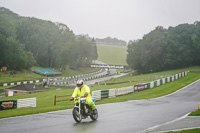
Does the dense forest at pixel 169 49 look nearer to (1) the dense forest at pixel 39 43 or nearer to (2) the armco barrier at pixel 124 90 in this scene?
(1) the dense forest at pixel 39 43

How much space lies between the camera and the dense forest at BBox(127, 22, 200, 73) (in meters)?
86.8

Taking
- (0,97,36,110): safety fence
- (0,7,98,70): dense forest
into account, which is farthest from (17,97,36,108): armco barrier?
(0,7,98,70): dense forest

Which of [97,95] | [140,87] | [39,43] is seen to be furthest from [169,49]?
[97,95]

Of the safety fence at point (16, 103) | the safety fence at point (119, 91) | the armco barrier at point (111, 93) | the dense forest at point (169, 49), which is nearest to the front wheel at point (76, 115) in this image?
the safety fence at point (16, 103)

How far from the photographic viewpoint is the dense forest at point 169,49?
285 feet

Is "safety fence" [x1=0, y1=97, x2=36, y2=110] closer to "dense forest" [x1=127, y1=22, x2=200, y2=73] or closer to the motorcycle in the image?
the motorcycle

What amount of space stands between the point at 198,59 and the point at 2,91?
206 feet

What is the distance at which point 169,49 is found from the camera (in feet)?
288

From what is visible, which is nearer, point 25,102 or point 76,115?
point 76,115

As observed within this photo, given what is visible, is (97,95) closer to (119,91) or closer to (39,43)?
(119,91)

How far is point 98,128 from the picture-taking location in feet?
39.6

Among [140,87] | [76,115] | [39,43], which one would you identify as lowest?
[140,87]

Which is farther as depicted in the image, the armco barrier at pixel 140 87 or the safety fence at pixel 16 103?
the armco barrier at pixel 140 87

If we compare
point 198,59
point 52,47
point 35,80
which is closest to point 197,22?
point 198,59
